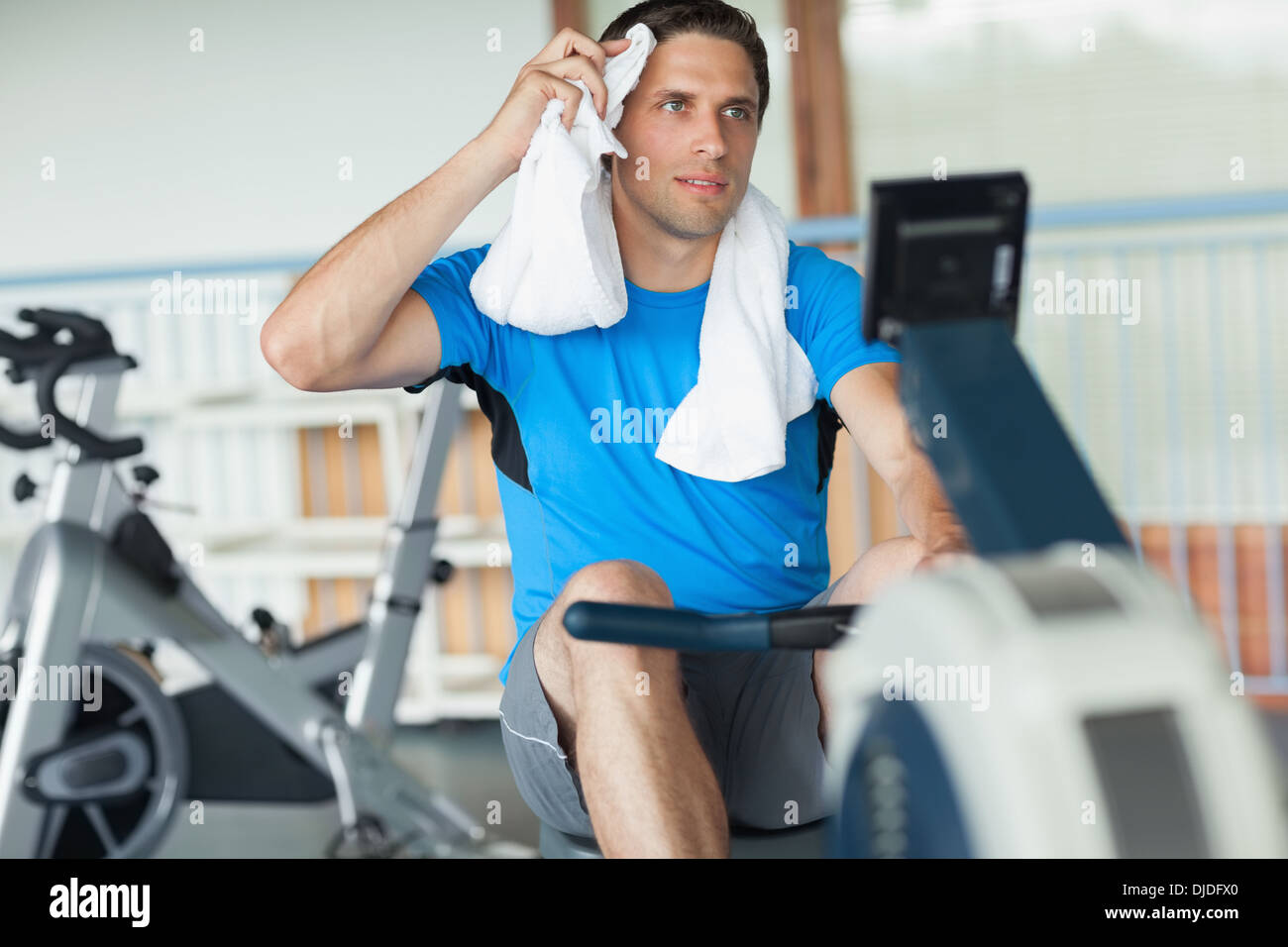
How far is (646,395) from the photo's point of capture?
1.57m

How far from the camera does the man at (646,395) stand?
4.36 feet

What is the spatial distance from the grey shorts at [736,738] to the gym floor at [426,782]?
4.42ft

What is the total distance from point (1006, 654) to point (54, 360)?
204 cm

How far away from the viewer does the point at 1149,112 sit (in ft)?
11.7

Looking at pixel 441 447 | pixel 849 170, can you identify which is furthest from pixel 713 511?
pixel 849 170

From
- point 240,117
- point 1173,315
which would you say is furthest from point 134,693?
point 240,117

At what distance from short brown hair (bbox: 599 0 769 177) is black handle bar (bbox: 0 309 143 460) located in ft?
3.66

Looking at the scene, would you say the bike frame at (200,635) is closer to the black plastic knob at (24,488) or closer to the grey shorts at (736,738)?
the black plastic knob at (24,488)

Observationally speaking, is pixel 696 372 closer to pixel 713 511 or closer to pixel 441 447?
pixel 713 511

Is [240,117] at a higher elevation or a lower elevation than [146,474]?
higher

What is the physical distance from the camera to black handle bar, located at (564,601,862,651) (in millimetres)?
894

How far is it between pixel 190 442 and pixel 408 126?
50.1 inches

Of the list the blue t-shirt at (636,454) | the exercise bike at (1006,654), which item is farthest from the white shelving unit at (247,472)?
the exercise bike at (1006,654)

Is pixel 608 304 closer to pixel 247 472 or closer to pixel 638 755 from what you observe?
pixel 638 755
